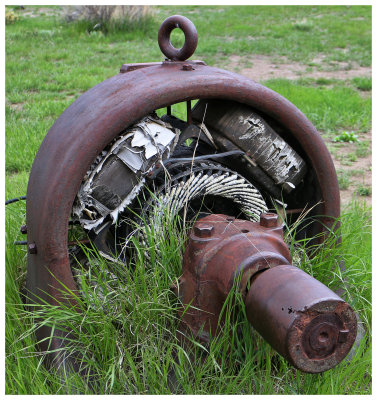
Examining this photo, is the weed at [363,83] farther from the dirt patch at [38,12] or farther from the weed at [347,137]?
the dirt patch at [38,12]

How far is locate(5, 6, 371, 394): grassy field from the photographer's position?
75.0 inches

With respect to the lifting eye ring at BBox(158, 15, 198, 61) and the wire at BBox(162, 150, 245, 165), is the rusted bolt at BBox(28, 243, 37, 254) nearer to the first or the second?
the wire at BBox(162, 150, 245, 165)

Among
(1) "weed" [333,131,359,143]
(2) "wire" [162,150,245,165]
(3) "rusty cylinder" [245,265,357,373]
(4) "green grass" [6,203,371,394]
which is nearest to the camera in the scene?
(3) "rusty cylinder" [245,265,357,373]

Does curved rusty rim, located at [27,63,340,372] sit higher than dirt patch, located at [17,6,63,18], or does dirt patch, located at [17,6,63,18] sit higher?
dirt patch, located at [17,6,63,18]

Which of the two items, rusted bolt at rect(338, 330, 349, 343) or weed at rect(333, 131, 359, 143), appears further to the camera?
weed at rect(333, 131, 359, 143)

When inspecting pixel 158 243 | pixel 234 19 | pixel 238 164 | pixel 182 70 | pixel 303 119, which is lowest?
pixel 158 243

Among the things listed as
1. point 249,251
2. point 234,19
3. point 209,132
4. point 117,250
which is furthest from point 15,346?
point 234,19

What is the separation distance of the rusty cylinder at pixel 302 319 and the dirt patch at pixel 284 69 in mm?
6136

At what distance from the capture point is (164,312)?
1.96 meters

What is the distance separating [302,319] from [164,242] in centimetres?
70

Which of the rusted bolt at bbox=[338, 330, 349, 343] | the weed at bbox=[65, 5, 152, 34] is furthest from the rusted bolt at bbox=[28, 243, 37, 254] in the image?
the weed at bbox=[65, 5, 152, 34]

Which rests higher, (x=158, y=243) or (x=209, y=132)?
(x=209, y=132)

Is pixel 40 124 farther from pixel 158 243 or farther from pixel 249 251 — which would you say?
pixel 249 251

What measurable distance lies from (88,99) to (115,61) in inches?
239
